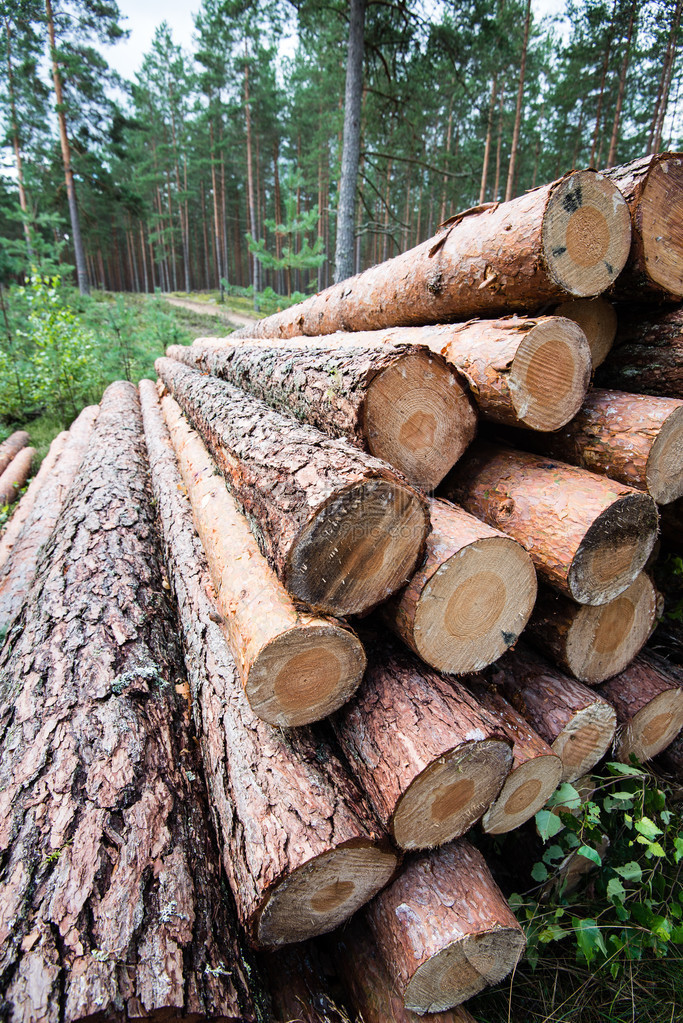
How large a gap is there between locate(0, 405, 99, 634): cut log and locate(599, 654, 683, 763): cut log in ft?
10.9

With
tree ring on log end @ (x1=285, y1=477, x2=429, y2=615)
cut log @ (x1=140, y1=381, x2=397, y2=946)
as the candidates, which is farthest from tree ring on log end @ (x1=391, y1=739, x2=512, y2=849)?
tree ring on log end @ (x1=285, y1=477, x2=429, y2=615)

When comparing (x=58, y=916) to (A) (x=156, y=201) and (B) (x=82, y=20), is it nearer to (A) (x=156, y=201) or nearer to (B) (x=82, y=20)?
(B) (x=82, y=20)

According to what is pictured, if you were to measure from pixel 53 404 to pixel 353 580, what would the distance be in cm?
899

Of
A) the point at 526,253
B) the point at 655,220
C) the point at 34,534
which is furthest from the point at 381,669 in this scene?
the point at 34,534

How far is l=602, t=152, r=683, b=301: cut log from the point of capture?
179 centimetres

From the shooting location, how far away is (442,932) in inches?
54.9

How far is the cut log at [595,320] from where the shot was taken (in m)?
1.97

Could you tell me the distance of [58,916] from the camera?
125cm

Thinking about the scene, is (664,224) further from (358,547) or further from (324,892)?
(324,892)

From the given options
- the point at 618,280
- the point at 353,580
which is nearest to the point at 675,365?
the point at 618,280

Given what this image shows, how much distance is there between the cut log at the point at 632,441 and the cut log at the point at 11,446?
6.88 meters

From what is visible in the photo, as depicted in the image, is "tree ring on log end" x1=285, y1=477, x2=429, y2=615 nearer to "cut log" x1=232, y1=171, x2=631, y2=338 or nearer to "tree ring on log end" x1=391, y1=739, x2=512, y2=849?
"tree ring on log end" x1=391, y1=739, x2=512, y2=849

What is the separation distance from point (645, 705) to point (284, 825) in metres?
1.69

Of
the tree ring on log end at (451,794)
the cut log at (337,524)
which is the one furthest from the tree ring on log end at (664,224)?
the tree ring on log end at (451,794)
